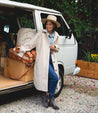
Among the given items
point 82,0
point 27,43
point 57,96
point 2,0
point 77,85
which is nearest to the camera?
point 2,0

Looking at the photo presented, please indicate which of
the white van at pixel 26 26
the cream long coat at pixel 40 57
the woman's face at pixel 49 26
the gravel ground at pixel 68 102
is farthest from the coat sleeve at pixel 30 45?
the gravel ground at pixel 68 102

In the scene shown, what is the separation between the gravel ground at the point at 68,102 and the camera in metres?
4.45

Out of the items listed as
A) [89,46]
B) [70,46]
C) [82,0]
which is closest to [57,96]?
[70,46]

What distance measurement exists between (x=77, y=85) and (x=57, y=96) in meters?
1.63

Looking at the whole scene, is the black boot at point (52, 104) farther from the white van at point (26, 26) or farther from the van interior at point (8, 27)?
the van interior at point (8, 27)

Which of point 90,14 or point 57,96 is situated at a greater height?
point 90,14

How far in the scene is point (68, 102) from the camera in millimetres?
5043

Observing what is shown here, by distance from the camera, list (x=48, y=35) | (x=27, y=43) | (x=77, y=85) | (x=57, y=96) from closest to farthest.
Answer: (x=27, y=43), (x=48, y=35), (x=57, y=96), (x=77, y=85)

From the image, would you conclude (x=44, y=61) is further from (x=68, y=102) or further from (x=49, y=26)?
(x=68, y=102)

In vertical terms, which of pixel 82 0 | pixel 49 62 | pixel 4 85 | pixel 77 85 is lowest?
pixel 77 85

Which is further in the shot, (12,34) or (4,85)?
(12,34)

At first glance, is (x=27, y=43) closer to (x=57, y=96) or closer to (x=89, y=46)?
(x=57, y=96)

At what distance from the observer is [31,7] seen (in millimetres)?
Answer: 4504

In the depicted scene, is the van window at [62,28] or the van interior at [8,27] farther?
the van window at [62,28]
